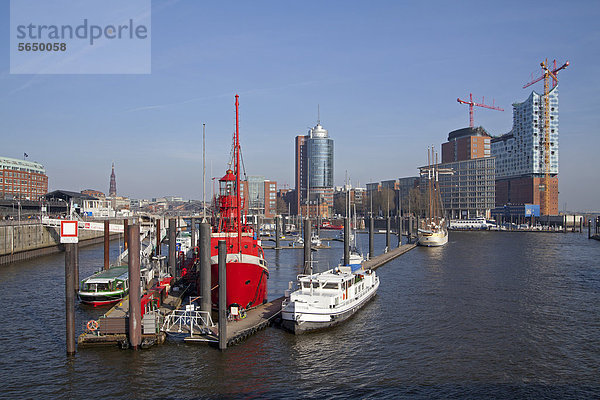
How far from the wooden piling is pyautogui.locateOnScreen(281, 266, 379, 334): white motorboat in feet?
32.2

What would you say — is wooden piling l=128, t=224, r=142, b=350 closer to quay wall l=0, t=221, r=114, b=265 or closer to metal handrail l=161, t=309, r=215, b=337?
metal handrail l=161, t=309, r=215, b=337

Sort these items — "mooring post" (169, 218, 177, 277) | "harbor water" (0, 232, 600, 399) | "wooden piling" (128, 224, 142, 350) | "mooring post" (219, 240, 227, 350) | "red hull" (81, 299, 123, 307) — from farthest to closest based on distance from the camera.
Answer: "mooring post" (169, 218, 177, 277), "red hull" (81, 299, 123, 307), "mooring post" (219, 240, 227, 350), "wooden piling" (128, 224, 142, 350), "harbor water" (0, 232, 600, 399)

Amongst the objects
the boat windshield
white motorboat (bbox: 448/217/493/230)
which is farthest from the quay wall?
white motorboat (bbox: 448/217/493/230)

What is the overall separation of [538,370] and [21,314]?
36860 millimetres

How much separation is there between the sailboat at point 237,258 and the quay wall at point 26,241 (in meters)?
42.7

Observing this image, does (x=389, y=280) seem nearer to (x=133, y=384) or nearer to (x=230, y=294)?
(x=230, y=294)

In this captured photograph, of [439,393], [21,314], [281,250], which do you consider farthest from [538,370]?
[281,250]

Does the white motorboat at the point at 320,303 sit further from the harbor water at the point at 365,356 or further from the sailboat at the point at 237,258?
the sailboat at the point at 237,258

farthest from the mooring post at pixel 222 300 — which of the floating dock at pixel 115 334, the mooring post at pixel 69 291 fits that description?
the mooring post at pixel 69 291

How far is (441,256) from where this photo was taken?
87125 mm

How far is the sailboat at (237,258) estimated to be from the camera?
3375cm

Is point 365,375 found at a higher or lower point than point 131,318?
lower

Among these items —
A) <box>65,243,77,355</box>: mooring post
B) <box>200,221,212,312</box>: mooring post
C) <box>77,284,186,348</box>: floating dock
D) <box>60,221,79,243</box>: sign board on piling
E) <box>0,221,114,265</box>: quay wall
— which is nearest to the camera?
<box>65,243,77,355</box>: mooring post

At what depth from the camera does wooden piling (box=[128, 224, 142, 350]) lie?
26.8 m
